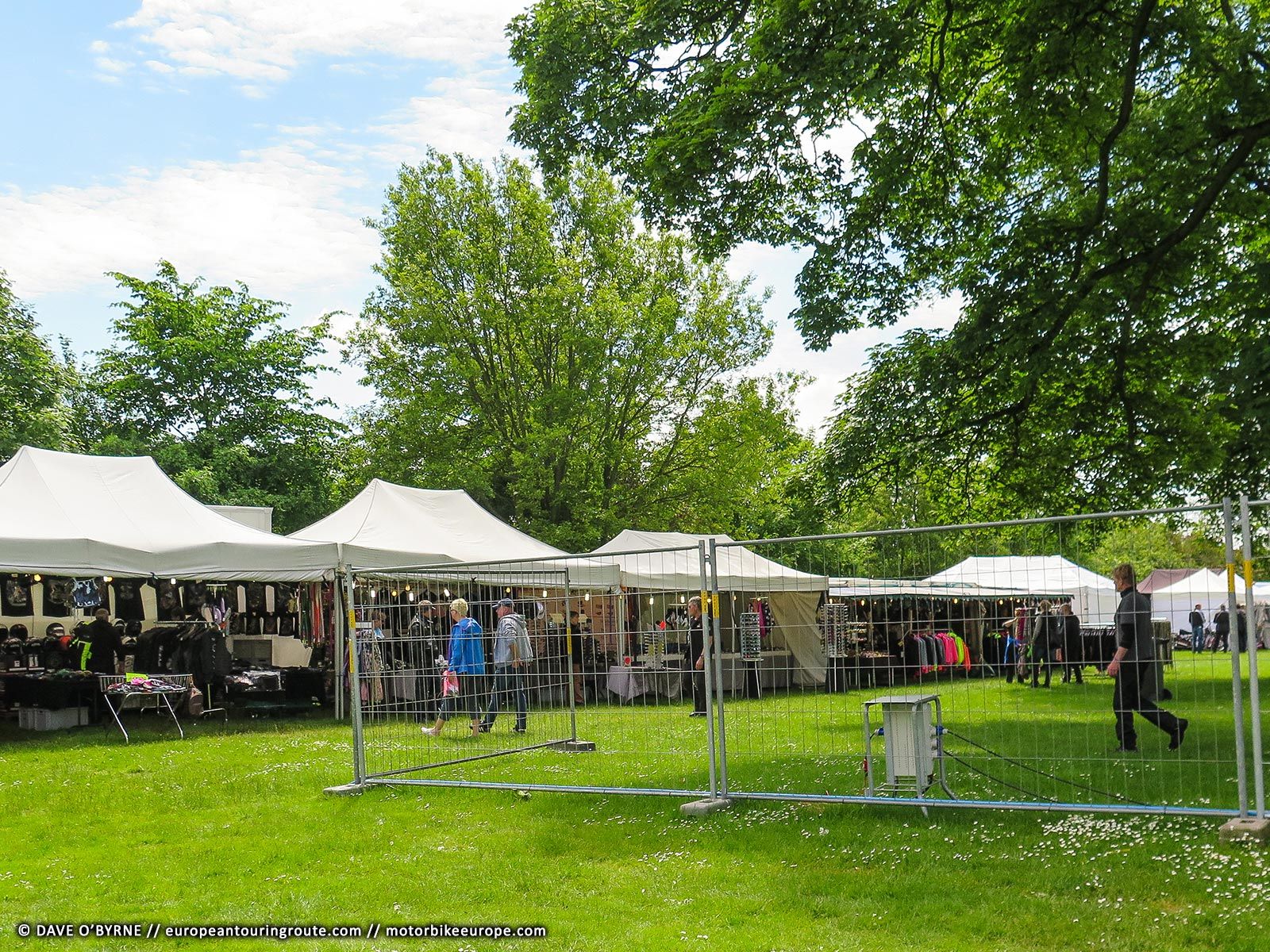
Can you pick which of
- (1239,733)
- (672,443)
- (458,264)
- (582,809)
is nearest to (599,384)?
(672,443)

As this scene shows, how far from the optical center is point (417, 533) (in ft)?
67.1

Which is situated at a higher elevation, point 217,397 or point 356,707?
point 217,397

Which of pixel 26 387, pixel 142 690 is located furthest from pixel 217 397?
pixel 142 690

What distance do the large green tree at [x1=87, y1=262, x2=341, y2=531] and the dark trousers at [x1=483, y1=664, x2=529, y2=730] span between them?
100 feet

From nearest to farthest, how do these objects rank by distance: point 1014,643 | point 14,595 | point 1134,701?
point 1014,643 < point 1134,701 < point 14,595

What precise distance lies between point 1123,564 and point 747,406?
2754 centimetres

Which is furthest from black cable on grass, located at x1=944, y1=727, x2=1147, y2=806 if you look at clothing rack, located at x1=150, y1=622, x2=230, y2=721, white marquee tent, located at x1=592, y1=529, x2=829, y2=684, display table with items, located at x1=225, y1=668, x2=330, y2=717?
display table with items, located at x1=225, y1=668, x2=330, y2=717

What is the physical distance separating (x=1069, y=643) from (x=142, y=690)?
452 inches

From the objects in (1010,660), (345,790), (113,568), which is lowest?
(345,790)

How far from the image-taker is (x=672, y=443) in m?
36.4

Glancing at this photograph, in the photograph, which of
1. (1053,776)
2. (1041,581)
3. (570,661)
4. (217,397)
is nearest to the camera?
(1041,581)

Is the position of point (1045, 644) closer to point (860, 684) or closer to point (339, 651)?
point (860, 684)

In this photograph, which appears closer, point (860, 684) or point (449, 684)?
point (860, 684)

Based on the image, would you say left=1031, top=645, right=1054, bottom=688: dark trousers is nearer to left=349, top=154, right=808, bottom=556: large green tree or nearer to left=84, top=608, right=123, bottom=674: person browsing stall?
left=84, top=608, right=123, bottom=674: person browsing stall
